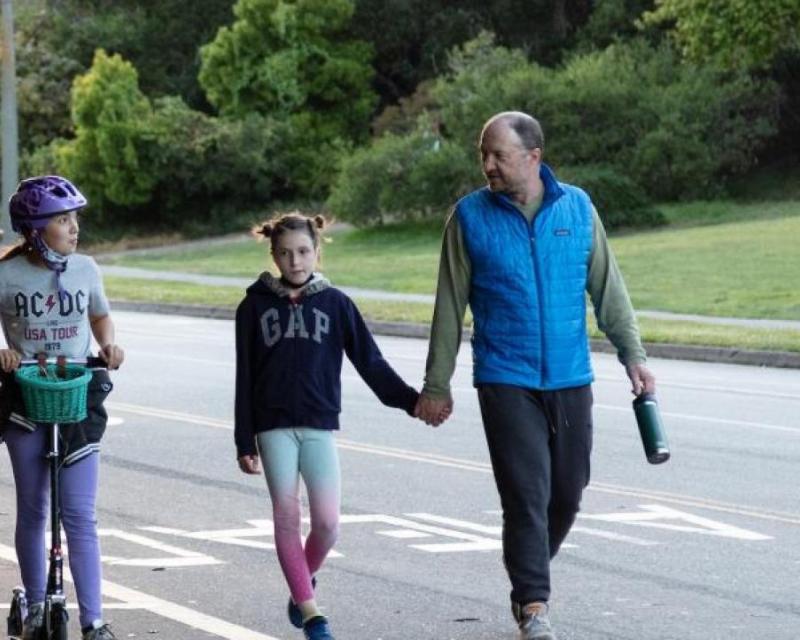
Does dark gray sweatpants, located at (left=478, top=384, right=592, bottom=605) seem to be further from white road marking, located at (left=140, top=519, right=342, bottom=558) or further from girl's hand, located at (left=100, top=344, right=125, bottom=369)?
white road marking, located at (left=140, top=519, right=342, bottom=558)

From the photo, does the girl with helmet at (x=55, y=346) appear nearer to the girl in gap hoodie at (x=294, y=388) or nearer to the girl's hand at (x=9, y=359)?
the girl's hand at (x=9, y=359)

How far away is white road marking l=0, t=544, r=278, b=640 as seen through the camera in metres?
7.89

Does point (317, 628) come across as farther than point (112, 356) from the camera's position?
Yes

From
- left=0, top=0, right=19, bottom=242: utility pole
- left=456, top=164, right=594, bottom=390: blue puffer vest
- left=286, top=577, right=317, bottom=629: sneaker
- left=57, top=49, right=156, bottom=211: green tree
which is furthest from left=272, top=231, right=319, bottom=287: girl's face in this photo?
left=57, top=49, right=156, bottom=211: green tree

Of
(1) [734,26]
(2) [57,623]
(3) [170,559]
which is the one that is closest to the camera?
(2) [57,623]

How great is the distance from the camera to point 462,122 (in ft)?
171

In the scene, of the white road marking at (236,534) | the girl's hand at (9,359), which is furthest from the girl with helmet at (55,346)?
the white road marking at (236,534)

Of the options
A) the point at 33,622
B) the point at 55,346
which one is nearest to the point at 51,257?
the point at 55,346

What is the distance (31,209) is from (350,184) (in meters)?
44.5

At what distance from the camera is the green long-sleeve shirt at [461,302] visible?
764 centimetres

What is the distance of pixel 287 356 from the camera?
292 inches

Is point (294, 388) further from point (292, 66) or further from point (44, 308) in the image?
point (292, 66)

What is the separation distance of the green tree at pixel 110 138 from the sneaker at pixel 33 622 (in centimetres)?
5078

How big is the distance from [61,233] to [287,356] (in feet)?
2.93
